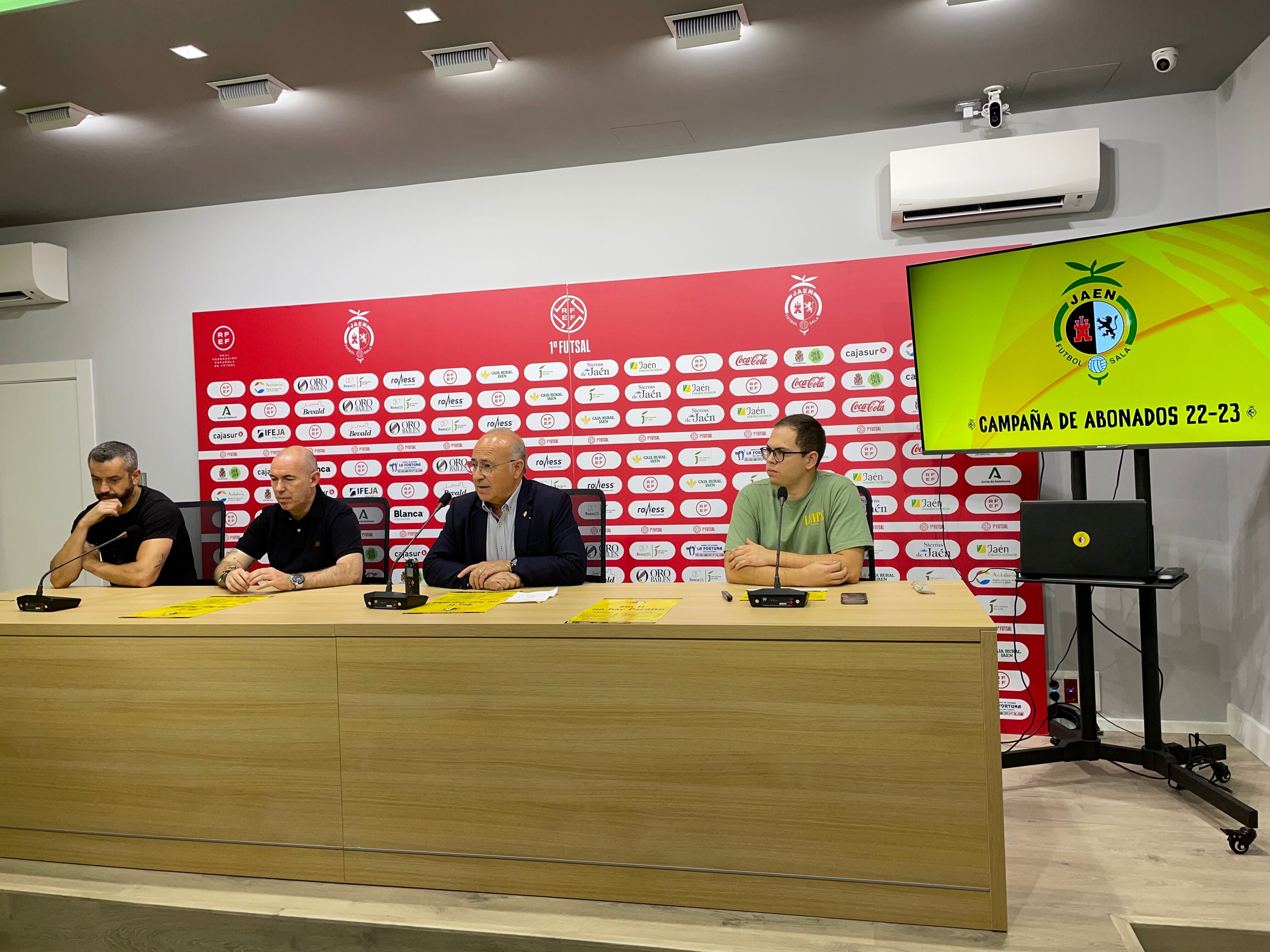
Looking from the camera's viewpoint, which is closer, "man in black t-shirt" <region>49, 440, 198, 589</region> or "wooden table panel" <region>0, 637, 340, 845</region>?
"wooden table panel" <region>0, 637, 340, 845</region>

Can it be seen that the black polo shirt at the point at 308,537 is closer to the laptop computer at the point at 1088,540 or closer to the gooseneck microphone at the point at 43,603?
the gooseneck microphone at the point at 43,603

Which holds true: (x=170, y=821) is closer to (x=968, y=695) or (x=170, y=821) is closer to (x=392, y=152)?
(x=968, y=695)

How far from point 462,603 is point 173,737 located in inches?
31.0

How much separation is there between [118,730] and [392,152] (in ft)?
8.49

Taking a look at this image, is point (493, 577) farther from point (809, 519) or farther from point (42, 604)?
point (42, 604)

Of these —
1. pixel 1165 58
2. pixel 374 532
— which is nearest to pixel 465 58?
pixel 374 532

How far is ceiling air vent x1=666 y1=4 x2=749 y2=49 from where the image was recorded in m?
2.71

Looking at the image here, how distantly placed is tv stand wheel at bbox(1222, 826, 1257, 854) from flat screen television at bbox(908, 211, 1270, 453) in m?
1.11

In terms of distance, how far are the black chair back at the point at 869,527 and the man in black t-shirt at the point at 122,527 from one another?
247 centimetres

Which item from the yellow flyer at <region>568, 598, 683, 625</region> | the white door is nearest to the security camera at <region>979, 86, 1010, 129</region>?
the yellow flyer at <region>568, 598, 683, 625</region>

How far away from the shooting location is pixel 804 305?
374 cm

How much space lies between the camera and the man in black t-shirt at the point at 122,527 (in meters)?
3.10

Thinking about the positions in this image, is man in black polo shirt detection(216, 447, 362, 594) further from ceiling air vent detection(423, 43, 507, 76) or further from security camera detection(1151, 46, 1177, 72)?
security camera detection(1151, 46, 1177, 72)

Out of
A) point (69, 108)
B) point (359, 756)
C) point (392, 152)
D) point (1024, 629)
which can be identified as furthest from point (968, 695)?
point (69, 108)
